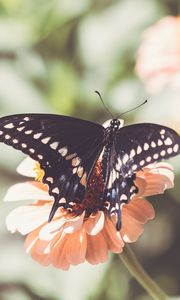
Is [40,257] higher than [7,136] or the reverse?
the reverse

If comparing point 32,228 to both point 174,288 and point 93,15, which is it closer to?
point 174,288

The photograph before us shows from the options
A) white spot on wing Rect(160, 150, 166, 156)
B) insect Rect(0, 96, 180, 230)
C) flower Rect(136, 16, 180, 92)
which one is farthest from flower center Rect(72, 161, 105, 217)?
flower Rect(136, 16, 180, 92)

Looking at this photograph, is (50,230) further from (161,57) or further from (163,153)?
(161,57)

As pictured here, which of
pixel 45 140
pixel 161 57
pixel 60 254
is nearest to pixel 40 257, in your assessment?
pixel 60 254

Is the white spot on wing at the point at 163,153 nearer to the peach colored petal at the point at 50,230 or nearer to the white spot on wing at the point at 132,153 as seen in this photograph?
the white spot on wing at the point at 132,153

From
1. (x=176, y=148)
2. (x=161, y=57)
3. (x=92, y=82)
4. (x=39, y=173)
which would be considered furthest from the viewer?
(x=92, y=82)

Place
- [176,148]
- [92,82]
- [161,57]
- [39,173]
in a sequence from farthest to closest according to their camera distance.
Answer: [92,82] → [161,57] → [39,173] → [176,148]

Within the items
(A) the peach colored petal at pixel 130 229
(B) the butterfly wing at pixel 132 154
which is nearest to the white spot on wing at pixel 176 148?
(B) the butterfly wing at pixel 132 154
